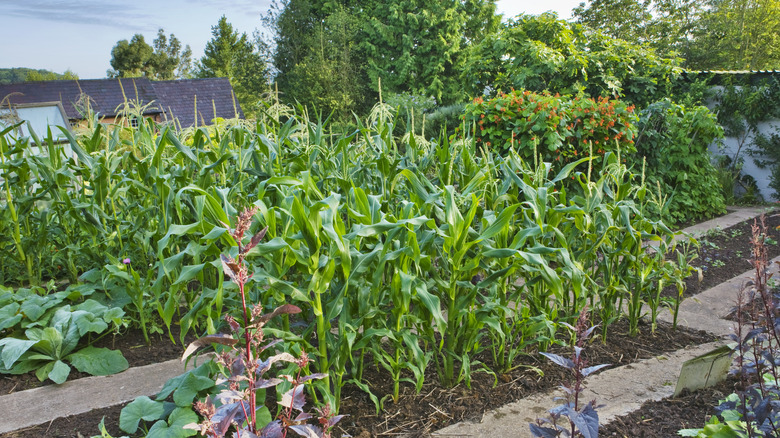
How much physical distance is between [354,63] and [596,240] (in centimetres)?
2409

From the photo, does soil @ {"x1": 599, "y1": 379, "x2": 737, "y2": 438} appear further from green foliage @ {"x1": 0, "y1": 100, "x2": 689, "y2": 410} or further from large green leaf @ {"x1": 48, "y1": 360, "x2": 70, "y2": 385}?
large green leaf @ {"x1": 48, "y1": 360, "x2": 70, "y2": 385}

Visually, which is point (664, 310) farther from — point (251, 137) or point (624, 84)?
point (624, 84)

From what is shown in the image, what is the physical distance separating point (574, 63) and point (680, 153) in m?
2.40

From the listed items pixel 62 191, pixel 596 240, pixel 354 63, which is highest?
pixel 354 63

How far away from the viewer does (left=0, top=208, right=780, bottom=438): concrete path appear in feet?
6.27

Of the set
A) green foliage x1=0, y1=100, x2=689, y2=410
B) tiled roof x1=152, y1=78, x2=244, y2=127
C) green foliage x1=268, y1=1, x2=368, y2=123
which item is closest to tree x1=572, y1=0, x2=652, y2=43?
green foliage x1=268, y1=1, x2=368, y2=123

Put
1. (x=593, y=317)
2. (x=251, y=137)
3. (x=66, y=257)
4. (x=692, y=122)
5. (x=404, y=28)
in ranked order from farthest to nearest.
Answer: (x=404, y=28), (x=692, y=122), (x=66, y=257), (x=251, y=137), (x=593, y=317)

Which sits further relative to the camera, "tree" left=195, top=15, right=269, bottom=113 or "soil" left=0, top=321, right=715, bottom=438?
"tree" left=195, top=15, right=269, bottom=113

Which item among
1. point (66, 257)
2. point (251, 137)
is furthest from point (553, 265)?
point (66, 257)

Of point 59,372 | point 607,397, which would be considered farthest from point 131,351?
point 607,397

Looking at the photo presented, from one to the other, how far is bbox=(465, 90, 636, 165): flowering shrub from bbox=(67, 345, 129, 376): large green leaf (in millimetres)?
4019

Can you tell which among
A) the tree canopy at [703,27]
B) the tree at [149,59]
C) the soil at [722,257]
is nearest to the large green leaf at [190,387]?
the soil at [722,257]

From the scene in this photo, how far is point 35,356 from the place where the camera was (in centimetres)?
231

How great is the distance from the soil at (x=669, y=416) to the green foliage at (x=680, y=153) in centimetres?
455
